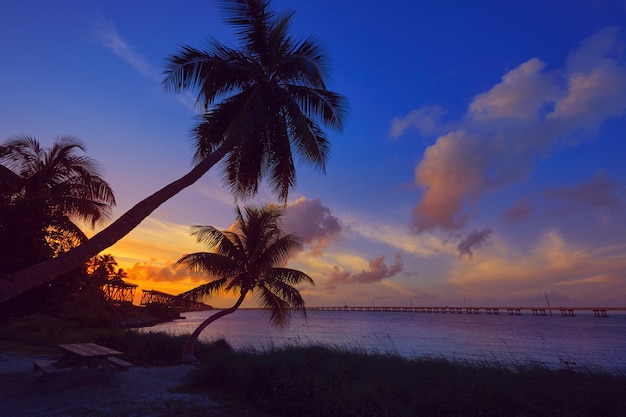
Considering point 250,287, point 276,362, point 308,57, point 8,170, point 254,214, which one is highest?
point 308,57

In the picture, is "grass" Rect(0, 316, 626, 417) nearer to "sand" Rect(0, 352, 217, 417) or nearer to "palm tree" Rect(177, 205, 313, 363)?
"sand" Rect(0, 352, 217, 417)

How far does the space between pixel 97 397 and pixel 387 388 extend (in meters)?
6.96

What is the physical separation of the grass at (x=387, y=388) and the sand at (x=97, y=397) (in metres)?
0.44

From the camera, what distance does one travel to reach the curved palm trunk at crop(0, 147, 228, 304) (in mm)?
4020

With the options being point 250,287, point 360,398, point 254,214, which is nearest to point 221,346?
point 250,287

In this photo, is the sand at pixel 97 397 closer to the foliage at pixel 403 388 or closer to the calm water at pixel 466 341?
the foliage at pixel 403 388

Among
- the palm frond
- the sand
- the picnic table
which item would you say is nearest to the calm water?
the palm frond

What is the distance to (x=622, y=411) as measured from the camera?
561 centimetres

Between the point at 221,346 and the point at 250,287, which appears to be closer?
the point at 250,287

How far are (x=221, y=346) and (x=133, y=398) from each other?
7.87 meters

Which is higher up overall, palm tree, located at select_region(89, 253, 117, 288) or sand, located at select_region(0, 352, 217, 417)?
palm tree, located at select_region(89, 253, 117, 288)

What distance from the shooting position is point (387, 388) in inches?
282

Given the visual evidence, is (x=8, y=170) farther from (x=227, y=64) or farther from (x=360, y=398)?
(x=360, y=398)

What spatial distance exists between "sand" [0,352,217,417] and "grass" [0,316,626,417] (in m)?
0.44
